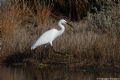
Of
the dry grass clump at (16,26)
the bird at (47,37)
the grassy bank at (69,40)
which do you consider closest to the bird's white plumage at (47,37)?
the bird at (47,37)

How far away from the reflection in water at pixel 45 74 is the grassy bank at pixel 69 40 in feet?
2.53

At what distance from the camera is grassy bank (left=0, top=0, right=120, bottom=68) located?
1698cm

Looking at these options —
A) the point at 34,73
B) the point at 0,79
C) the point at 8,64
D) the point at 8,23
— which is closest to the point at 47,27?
the point at 8,23

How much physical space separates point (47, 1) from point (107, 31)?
4473 millimetres

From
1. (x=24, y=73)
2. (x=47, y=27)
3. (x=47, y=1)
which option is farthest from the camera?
(x=47, y=1)

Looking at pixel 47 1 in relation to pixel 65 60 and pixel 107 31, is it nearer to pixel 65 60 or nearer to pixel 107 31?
pixel 107 31

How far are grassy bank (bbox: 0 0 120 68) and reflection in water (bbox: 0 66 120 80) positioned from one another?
2.53 ft

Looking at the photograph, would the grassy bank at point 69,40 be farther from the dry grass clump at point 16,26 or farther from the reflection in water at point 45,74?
the reflection in water at point 45,74

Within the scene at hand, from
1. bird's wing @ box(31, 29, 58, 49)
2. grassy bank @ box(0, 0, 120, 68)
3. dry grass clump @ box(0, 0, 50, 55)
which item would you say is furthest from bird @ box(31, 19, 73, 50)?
dry grass clump @ box(0, 0, 50, 55)

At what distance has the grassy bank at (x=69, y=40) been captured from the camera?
55.7 feet

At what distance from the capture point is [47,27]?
2025 centimetres

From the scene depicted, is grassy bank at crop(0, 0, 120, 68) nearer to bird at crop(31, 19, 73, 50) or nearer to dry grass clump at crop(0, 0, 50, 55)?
dry grass clump at crop(0, 0, 50, 55)

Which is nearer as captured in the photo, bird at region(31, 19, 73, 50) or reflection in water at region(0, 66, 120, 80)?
reflection in water at region(0, 66, 120, 80)

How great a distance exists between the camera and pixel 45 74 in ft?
52.1
